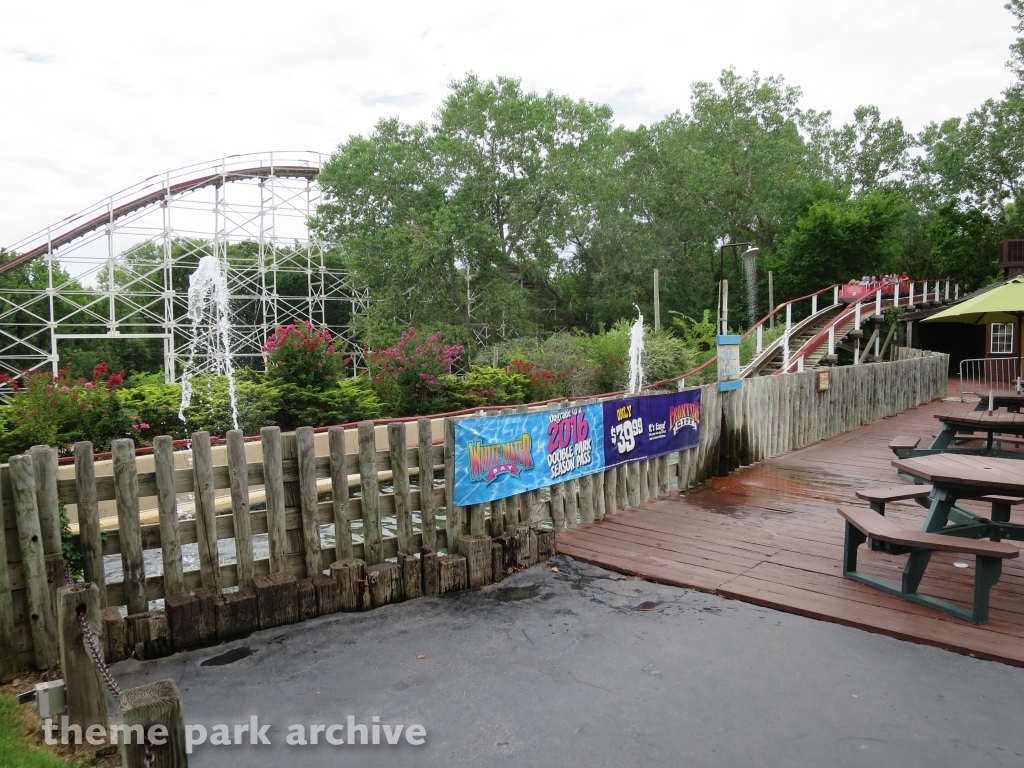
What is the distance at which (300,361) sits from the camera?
43.9ft

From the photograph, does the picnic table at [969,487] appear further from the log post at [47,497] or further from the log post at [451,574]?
the log post at [47,497]

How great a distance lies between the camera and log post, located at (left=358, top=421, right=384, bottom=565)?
199 inches

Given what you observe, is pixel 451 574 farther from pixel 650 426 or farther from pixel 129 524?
pixel 650 426

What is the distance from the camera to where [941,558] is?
223 inches

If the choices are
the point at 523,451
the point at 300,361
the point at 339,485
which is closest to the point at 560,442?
the point at 523,451

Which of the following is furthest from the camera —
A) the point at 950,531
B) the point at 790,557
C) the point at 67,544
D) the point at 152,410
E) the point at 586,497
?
the point at 152,410

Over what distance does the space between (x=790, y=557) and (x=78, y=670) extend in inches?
197

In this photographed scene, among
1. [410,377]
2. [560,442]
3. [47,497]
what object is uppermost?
[410,377]

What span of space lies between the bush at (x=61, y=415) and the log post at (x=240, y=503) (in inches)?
260

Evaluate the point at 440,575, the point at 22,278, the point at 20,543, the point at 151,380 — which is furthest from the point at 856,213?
the point at 22,278

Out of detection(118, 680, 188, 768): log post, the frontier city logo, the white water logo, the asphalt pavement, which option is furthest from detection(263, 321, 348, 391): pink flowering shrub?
detection(118, 680, 188, 768): log post

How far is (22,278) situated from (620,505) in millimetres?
48174

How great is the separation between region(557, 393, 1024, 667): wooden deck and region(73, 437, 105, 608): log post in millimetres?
3496

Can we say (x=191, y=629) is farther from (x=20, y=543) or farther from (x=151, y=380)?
(x=151, y=380)
